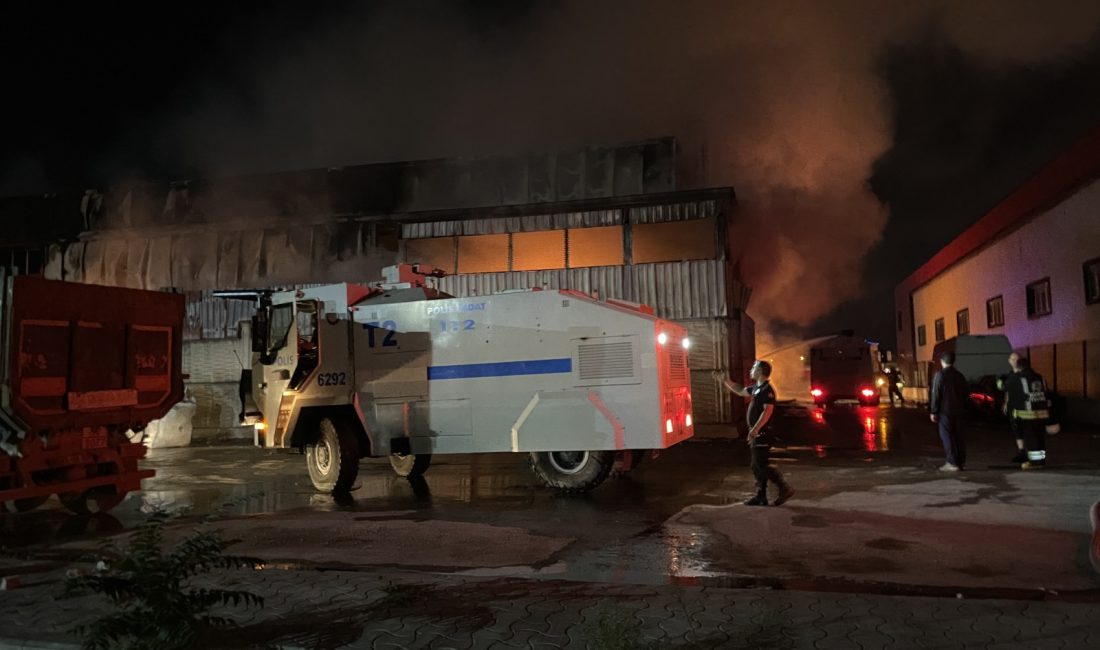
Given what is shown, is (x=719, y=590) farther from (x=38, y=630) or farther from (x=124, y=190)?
(x=124, y=190)

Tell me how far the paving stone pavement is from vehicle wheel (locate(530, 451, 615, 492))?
3.91 metres

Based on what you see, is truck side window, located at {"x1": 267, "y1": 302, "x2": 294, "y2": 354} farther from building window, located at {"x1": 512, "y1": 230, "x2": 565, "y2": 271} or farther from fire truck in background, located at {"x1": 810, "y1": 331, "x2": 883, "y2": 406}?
fire truck in background, located at {"x1": 810, "y1": 331, "x2": 883, "y2": 406}

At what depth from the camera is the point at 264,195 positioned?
2036 cm

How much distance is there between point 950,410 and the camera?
9.69m

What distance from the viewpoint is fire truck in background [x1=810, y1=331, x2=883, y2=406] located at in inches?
1030

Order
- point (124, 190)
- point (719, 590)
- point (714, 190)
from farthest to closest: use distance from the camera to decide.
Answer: point (124, 190) → point (714, 190) → point (719, 590)

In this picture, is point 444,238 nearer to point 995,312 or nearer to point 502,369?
point 502,369

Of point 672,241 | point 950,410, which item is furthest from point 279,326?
point 672,241

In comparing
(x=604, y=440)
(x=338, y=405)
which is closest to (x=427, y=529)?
(x=604, y=440)

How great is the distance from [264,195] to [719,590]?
1893 centimetres

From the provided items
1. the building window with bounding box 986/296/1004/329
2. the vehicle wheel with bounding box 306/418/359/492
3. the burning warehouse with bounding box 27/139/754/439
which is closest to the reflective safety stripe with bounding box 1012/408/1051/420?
the burning warehouse with bounding box 27/139/754/439

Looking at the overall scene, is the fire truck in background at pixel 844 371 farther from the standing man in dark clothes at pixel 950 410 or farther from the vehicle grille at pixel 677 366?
the vehicle grille at pixel 677 366

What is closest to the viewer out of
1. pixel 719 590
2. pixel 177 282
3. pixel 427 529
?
pixel 719 590

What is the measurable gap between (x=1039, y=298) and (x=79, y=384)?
23.6 metres
